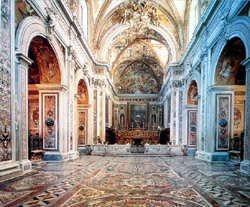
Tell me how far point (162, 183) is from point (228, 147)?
19.1 feet

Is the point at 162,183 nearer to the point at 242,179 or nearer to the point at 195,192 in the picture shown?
the point at 195,192

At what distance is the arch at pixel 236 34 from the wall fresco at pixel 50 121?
7.87m

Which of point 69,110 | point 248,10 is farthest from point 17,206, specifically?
point 248,10

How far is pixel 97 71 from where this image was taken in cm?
1870

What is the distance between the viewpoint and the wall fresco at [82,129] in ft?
51.6

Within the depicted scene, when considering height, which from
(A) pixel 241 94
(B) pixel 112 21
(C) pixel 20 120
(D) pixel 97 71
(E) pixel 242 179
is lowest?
(E) pixel 242 179

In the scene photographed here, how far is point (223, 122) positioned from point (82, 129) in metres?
10.0

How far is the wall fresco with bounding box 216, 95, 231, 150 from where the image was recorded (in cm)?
995

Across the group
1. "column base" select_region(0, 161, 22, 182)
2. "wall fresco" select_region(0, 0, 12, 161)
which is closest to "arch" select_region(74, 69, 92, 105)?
"wall fresco" select_region(0, 0, 12, 161)

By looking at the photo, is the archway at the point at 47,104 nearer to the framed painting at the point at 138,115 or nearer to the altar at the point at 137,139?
the altar at the point at 137,139

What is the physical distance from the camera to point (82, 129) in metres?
15.9

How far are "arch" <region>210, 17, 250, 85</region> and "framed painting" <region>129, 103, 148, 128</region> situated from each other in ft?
66.4

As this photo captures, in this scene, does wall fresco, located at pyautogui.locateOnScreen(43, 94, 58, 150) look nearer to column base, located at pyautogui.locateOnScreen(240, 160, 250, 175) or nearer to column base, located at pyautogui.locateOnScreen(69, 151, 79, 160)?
column base, located at pyautogui.locateOnScreen(69, 151, 79, 160)

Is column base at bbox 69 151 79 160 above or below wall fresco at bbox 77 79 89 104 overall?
below
